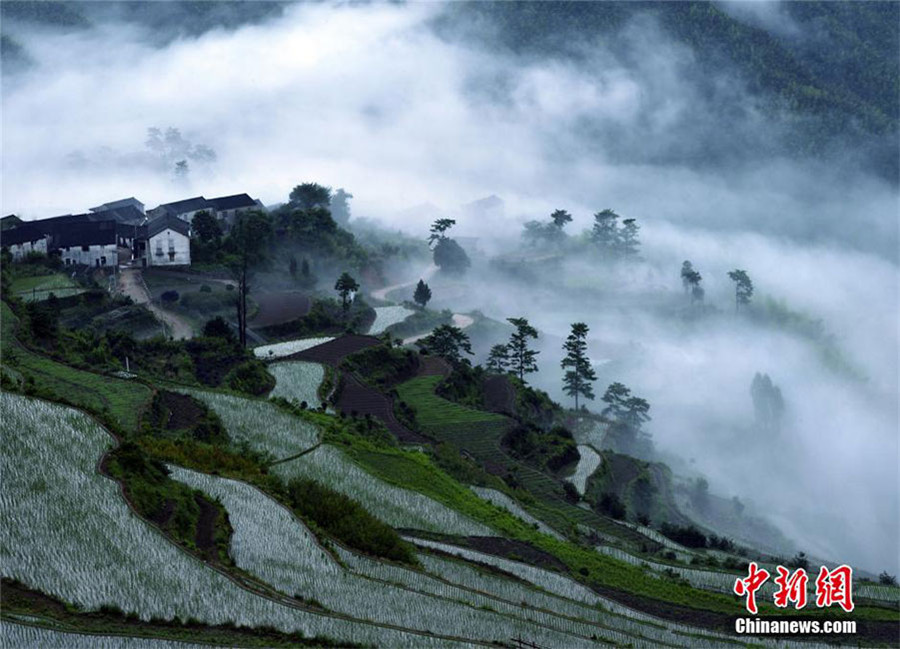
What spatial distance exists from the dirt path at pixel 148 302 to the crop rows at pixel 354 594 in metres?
33.7

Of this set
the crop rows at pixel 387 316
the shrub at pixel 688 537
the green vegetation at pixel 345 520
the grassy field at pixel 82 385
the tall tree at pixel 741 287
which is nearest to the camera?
the green vegetation at pixel 345 520

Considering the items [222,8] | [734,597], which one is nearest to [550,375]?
[734,597]

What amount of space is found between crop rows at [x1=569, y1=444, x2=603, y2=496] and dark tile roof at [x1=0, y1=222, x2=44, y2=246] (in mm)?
38040

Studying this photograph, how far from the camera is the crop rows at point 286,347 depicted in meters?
59.0

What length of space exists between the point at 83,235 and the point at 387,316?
20038mm

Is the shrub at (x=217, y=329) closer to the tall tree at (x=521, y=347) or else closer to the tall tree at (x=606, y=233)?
the tall tree at (x=521, y=347)

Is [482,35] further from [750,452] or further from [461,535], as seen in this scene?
[461,535]

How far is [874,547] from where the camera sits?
6147cm

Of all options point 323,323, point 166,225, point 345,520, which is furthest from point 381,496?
point 166,225

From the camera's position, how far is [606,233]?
120 metres

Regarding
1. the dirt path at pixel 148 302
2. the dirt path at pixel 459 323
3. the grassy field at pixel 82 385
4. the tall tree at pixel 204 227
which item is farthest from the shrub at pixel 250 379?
the tall tree at pixel 204 227

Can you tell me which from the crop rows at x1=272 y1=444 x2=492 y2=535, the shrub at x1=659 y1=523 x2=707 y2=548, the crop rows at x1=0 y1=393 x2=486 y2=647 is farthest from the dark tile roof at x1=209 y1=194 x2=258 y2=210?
the crop rows at x1=0 y1=393 x2=486 y2=647

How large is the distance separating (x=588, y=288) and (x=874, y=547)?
52028mm

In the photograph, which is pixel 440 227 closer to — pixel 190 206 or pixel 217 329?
pixel 190 206
